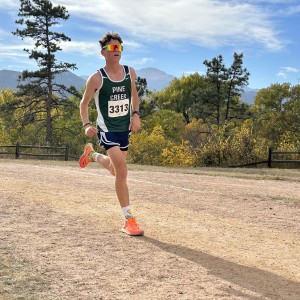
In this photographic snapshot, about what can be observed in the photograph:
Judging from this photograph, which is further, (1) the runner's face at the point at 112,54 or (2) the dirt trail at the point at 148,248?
(1) the runner's face at the point at 112,54

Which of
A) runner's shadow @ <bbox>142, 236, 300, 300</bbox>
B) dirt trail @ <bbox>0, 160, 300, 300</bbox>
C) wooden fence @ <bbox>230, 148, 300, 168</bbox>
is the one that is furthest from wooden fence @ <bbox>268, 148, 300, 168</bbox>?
runner's shadow @ <bbox>142, 236, 300, 300</bbox>

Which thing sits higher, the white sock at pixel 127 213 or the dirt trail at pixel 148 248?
the white sock at pixel 127 213

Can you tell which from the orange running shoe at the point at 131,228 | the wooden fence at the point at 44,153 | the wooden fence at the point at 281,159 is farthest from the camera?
the wooden fence at the point at 44,153

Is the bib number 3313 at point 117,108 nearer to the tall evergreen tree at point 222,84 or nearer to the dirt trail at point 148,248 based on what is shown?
the dirt trail at point 148,248

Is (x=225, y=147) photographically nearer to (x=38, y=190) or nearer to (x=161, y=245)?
(x=38, y=190)

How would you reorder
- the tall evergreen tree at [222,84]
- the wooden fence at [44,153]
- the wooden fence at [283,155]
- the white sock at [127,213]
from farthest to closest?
the tall evergreen tree at [222,84], the wooden fence at [44,153], the wooden fence at [283,155], the white sock at [127,213]

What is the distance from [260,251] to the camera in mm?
4617

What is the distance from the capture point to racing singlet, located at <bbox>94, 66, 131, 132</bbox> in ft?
16.7

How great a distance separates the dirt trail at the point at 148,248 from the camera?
339 cm

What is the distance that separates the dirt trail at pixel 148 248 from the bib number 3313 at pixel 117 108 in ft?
4.64

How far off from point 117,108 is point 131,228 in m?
1.44

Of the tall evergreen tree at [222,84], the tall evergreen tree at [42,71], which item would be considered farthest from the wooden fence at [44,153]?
the tall evergreen tree at [222,84]

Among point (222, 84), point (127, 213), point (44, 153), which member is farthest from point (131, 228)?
point (222, 84)

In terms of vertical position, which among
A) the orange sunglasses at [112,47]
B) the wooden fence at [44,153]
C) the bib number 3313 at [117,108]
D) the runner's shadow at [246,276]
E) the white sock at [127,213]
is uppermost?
the orange sunglasses at [112,47]
